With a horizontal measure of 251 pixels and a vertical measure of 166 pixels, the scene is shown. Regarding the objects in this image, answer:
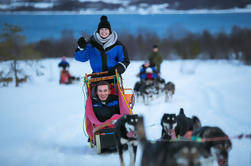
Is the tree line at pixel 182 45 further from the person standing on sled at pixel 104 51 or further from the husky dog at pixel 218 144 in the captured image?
the husky dog at pixel 218 144

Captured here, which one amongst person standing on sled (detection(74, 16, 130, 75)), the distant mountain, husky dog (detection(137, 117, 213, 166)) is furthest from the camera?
the distant mountain

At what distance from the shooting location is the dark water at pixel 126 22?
6.15 metres

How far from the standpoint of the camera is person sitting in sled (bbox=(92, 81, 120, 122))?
272 cm

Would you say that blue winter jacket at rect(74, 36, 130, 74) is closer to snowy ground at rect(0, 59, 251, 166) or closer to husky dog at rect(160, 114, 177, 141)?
husky dog at rect(160, 114, 177, 141)

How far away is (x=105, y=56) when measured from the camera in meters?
2.85

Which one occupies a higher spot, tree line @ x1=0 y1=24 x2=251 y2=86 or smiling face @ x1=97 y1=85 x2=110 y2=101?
tree line @ x1=0 y1=24 x2=251 y2=86

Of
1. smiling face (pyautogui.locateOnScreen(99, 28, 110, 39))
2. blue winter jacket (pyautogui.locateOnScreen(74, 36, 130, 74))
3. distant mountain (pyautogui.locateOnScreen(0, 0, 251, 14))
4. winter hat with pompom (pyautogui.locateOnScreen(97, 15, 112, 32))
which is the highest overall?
distant mountain (pyautogui.locateOnScreen(0, 0, 251, 14))

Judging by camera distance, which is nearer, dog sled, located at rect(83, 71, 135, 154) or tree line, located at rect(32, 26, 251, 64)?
dog sled, located at rect(83, 71, 135, 154)

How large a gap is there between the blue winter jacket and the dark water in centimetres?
104

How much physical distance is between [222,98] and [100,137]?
4.55m

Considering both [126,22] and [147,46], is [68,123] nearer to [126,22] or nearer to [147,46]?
[126,22]

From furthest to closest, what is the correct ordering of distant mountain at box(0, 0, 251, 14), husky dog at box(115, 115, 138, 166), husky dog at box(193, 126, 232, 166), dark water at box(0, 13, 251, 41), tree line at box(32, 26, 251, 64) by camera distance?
tree line at box(32, 26, 251, 64) → dark water at box(0, 13, 251, 41) → distant mountain at box(0, 0, 251, 14) → husky dog at box(115, 115, 138, 166) → husky dog at box(193, 126, 232, 166)

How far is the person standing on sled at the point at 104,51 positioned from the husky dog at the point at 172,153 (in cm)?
149

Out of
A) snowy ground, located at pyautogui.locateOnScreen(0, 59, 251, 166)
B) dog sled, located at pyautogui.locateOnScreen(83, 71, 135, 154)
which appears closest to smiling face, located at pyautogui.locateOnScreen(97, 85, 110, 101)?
dog sled, located at pyautogui.locateOnScreen(83, 71, 135, 154)
